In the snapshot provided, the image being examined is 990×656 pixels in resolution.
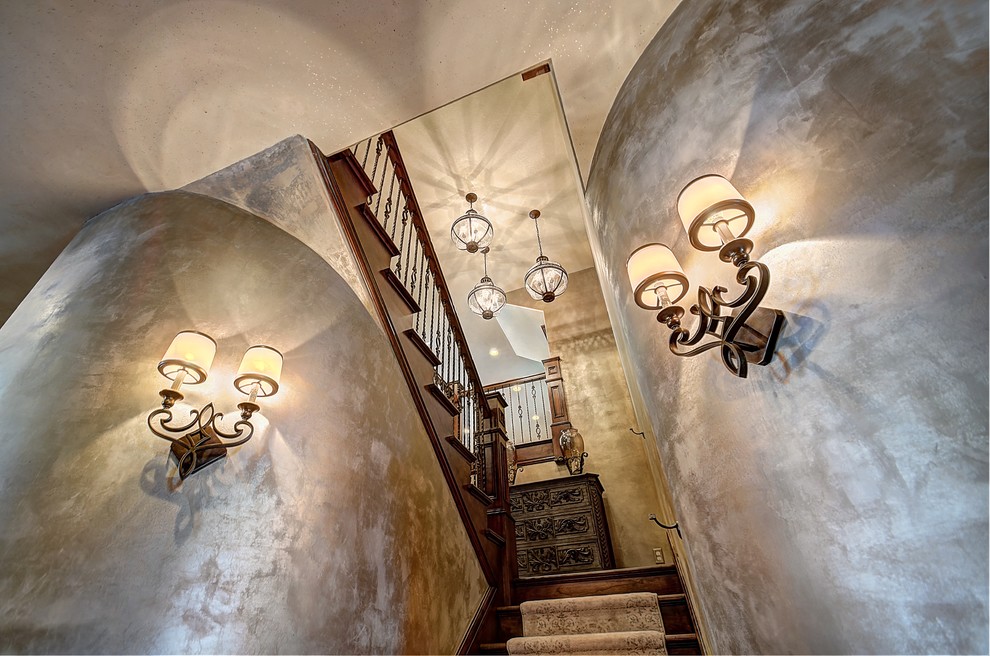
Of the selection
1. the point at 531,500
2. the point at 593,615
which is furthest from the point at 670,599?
the point at 531,500

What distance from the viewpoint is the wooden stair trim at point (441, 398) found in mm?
3038

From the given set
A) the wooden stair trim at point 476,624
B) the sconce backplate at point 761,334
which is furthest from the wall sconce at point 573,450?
the sconce backplate at point 761,334

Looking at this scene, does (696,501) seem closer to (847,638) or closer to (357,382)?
(847,638)

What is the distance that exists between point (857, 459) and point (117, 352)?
2696 millimetres

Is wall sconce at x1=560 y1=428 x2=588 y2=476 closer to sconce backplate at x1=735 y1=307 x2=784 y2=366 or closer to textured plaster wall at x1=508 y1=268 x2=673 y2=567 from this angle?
textured plaster wall at x1=508 y1=268 x2=673 y2=567

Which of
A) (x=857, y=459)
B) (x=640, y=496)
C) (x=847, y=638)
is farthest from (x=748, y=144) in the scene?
(x=640, y=496)

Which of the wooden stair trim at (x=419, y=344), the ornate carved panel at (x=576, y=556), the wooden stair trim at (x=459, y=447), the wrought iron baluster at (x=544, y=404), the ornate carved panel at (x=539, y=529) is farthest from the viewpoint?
the wrought iron baluster at (x=544, y=404)

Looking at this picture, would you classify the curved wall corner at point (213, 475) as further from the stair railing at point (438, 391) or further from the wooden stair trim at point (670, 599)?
the wooden stair trim at point (670, 599)

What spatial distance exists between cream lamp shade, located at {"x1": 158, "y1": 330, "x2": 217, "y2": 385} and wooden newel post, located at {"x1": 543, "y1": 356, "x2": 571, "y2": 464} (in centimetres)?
451

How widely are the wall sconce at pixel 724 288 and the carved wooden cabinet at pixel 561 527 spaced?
3.60 metres

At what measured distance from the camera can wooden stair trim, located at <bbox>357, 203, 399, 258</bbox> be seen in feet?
9.20

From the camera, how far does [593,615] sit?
2.84 metres

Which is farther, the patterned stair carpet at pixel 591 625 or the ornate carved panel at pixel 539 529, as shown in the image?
the ornate carved panel at pixel 539 529

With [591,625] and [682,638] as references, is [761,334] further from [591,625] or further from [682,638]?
[591,625]
